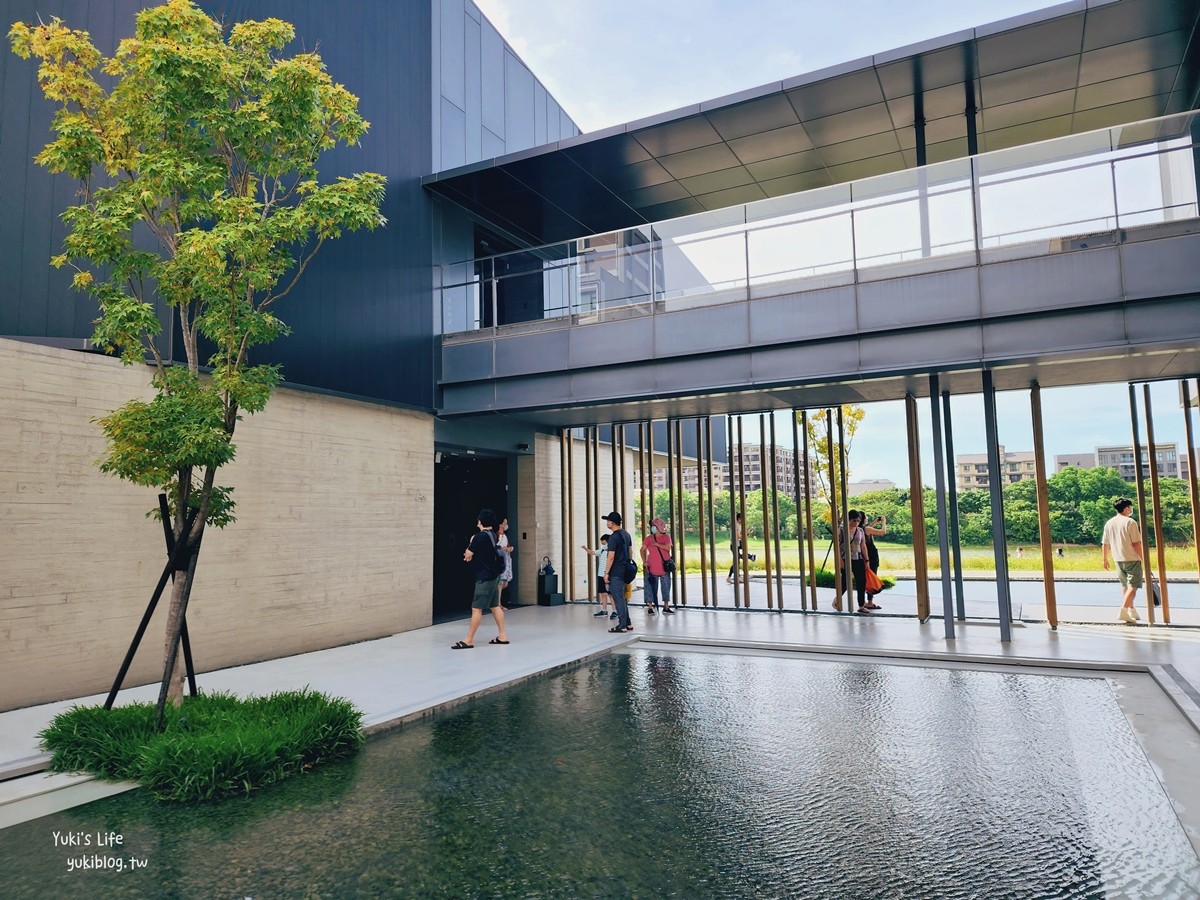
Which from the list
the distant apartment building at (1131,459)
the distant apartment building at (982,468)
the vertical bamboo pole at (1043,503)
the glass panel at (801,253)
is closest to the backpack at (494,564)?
the glass panel at (801,253)

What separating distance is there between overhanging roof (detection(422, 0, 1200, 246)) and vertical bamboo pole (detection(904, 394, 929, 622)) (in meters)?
4.51

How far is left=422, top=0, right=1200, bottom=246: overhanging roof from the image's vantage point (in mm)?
9648

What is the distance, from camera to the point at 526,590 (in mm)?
15852

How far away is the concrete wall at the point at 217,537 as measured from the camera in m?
7.31

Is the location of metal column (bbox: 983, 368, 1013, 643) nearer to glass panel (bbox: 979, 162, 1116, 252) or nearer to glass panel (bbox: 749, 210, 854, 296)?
glass panel (bbox: 979, 162, 1116, 252)

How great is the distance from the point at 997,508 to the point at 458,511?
417 inches

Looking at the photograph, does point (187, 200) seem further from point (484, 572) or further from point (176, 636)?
point (484, 572)

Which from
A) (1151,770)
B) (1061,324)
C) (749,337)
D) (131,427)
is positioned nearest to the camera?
(1151,770)

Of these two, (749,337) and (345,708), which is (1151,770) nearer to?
(345,708)

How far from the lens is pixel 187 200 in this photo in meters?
6.35

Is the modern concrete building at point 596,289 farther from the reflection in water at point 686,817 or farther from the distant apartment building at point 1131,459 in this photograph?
the reflection in water at point 686,817

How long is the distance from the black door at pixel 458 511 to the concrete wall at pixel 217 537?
3.34 m

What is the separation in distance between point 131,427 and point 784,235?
28.2 ft

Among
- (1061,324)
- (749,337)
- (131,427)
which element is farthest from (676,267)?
(131,427)
